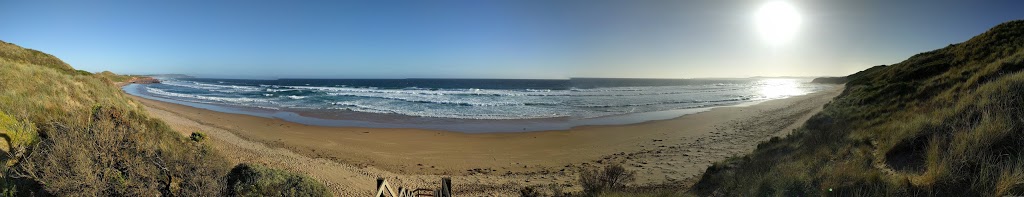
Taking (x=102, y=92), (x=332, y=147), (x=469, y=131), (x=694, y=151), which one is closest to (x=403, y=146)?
(x=332, y=147)

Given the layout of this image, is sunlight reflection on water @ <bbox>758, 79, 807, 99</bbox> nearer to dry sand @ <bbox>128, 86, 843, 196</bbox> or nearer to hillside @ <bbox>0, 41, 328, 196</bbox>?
dry sand @ <bbox>128, 86, 843, 196</bbox>

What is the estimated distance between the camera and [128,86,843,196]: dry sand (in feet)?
33.1

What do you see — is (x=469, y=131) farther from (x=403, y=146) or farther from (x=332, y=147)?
(x=332, y=147)

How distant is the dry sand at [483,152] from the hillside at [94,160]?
2865 millimetres

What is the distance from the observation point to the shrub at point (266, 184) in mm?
6188

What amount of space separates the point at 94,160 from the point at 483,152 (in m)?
9.50

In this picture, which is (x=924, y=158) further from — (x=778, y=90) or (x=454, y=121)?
(x=778, y=90)

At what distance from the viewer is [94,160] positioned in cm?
544

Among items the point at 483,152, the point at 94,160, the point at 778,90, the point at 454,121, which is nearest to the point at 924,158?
the point at 94,160

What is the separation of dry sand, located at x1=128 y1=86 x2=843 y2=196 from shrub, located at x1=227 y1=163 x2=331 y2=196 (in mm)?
2420

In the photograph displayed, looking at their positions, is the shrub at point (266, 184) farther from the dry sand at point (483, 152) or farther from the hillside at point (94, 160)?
the dry sand at point (483, 152)

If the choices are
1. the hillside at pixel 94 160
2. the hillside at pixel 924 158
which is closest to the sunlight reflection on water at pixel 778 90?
the hillside at pixel 924 158

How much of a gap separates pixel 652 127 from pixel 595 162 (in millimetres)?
8545

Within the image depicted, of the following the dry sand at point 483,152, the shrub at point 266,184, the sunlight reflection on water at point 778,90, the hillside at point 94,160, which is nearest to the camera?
the hillside at point 94,160
